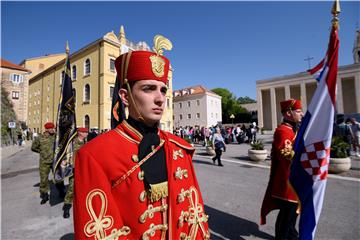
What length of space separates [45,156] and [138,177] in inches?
215

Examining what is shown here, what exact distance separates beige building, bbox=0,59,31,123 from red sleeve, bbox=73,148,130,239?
43.1 m

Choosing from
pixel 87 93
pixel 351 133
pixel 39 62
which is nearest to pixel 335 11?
pixel 351 133

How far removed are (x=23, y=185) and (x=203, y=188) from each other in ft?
22.0

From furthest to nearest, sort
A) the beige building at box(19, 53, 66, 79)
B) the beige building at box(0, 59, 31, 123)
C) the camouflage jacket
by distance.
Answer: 1. the beige building at box(19, 53, 66, 79)
2. the beige building at box(0, 59, 31, 123)
3. the camouflage jacket

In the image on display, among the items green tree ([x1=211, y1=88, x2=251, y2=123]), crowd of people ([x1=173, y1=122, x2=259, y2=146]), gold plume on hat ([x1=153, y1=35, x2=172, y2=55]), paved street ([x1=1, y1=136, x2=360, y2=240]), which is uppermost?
green tree ([x1=211, y1=88, x2=251, y2=123])

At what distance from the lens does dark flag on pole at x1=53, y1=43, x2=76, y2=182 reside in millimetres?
4594

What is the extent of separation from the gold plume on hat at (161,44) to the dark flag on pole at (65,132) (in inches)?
148

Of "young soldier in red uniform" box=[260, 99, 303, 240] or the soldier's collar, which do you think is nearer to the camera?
the soldier's collar

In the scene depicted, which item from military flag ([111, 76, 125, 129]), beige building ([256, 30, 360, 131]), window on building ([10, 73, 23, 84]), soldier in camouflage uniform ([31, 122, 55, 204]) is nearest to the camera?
military flag ([111, 76, 125, 129])

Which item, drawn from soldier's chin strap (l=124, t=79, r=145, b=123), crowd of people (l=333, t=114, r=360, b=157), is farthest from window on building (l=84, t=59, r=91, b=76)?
soldier's chin strap (l=124, t=79, r=145, b=123)

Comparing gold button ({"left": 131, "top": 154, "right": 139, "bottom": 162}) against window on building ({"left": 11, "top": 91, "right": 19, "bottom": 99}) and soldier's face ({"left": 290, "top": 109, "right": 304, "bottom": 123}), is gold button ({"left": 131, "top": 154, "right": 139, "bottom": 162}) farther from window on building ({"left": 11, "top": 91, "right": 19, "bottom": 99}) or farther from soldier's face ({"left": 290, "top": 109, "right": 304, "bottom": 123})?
window on building ({"left": 11, "top": 91, "right": 19, "bottom": 99})

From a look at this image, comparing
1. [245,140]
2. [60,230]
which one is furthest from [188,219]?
[245,140]

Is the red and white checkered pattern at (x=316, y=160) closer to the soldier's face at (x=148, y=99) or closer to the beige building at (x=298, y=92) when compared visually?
the soldier's face at (x=148, y=99)

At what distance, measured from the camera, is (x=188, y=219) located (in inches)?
60.8
